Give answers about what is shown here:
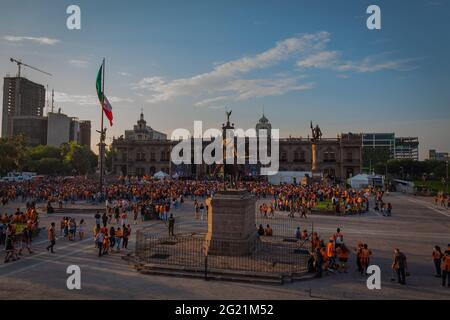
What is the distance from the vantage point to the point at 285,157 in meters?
85.5

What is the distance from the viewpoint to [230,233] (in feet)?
45.8

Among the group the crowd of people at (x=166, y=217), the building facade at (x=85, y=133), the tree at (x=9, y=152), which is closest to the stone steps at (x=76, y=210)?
the crowd of people at (x=166, y=217)

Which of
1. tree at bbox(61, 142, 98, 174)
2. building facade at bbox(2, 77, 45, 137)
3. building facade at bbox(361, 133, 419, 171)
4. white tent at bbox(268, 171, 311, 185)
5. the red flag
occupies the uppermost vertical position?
building facade at bbox(2, 77, 45, 137)

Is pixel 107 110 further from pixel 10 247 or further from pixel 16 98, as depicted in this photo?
pixel 16 98

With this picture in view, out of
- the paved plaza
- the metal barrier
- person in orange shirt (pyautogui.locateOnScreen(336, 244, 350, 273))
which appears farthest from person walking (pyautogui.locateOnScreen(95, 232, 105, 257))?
person in orange shirt (pyautogui.locateOnScreen(336, 244, 350, 273))

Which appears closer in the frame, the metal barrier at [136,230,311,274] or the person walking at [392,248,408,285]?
the person walking at [392,248,408,285]

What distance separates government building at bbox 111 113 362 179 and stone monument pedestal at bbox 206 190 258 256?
181 ft

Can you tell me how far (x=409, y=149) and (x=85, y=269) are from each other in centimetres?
19227

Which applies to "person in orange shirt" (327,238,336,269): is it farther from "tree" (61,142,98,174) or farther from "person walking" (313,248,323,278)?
"tree" (61,142,98,174)

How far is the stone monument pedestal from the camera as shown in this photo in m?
13.8

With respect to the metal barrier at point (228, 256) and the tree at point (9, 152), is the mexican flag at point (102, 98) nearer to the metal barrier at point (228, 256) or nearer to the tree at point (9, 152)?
the metal barrier at point (228, 256)

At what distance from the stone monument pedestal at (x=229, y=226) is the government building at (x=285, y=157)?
181 feet
